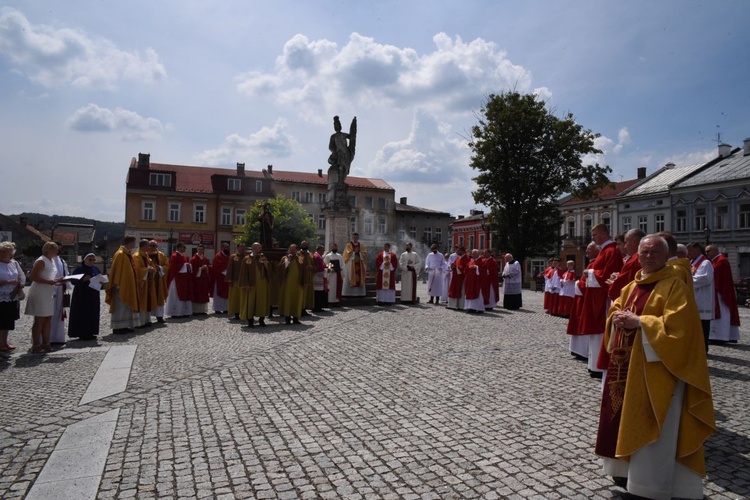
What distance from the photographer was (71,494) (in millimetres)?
3410

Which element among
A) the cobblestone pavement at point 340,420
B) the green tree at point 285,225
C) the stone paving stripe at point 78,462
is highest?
the green tree at point 285,225

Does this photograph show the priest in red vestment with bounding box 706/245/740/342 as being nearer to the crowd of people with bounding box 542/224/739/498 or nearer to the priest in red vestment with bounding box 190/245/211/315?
the crowd of people with bounding box 542/224/739/498

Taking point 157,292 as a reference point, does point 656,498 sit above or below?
below

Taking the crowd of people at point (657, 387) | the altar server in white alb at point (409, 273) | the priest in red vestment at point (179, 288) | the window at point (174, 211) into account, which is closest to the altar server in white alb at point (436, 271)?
the altar server in white alb at point (409, 273)

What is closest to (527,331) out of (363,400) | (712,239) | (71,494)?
(363,400)

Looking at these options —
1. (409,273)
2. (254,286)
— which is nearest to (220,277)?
(254,286)

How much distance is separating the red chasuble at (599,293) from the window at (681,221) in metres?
39.2

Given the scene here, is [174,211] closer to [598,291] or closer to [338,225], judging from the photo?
[338,225]

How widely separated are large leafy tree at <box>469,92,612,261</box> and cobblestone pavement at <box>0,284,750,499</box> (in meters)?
23.9

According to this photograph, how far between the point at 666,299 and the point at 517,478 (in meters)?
1.64

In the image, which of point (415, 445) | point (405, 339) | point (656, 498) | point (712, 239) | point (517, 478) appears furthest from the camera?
point (712, 239)

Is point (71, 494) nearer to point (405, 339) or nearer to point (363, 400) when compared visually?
point (363, 400)

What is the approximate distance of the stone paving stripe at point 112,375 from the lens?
5.76m

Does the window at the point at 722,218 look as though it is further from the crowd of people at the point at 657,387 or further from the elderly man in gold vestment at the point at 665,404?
the elderly man in gold vestment at the point at 665,404
